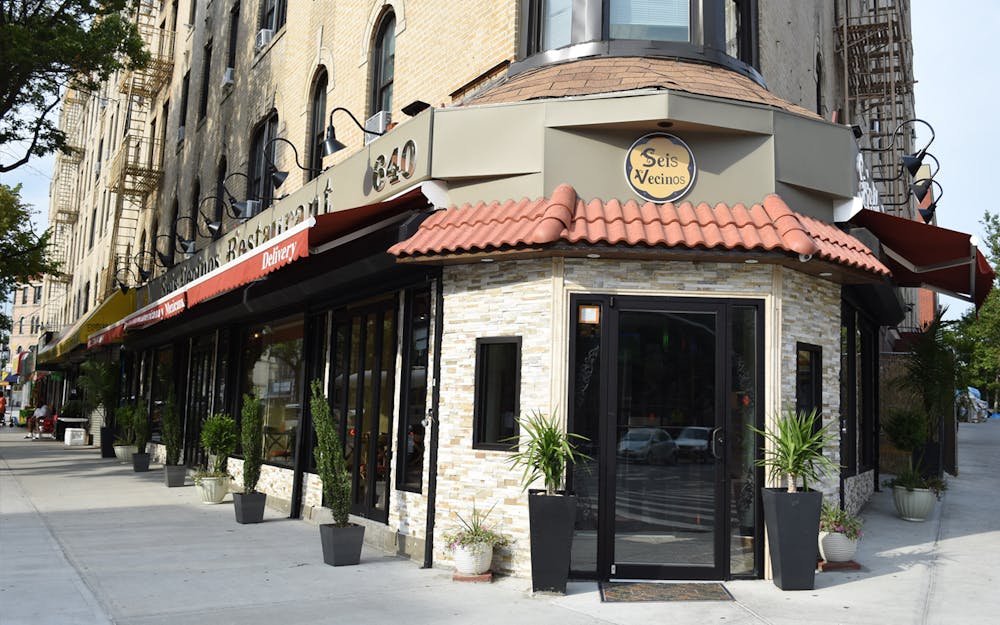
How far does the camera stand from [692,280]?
805 centimetres

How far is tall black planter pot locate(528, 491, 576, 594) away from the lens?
7.25 meters

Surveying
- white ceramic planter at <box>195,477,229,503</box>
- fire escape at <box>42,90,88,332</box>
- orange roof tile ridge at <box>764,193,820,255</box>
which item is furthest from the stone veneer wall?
fire escape at <box>42,90,88,332</box>

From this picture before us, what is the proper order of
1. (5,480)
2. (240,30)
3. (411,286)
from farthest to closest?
(240,30), (5,480), (411,286)

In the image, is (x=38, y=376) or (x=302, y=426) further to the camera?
(x=38, y=376)

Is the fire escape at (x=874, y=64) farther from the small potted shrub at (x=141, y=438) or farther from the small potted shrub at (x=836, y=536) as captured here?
the small potted shrub at (x=141, y=438)

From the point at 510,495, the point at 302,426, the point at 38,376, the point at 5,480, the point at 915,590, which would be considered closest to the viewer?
the point at 915,590

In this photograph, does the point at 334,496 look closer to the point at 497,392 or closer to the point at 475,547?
the point at 475,547

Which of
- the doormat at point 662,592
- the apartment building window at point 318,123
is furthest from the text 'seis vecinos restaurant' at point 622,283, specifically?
the apartment building window at point 318,123

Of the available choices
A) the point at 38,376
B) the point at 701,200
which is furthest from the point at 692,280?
the point at 38,376

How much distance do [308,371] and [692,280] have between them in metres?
6.81

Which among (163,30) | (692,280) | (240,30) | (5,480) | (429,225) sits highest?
(163,30)

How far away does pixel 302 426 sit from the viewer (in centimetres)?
1252

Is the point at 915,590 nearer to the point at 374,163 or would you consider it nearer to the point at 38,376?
the point at 374,163

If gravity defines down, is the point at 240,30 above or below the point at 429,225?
above
